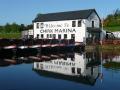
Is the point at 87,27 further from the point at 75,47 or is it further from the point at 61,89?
the point at 61,89

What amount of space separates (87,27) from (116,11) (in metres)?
48.8

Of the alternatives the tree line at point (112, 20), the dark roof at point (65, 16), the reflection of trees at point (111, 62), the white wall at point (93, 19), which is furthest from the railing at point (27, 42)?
the tree line at point (112, 20)

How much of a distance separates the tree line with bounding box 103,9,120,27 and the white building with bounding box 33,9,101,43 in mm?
33124

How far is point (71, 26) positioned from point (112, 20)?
4192 centimetres

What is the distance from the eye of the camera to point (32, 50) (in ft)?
114

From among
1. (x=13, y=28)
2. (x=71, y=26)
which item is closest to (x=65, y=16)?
(x=71, y=26)

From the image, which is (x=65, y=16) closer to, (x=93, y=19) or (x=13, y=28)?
(x=93, y=19)

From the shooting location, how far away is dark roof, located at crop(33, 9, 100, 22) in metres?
51.9

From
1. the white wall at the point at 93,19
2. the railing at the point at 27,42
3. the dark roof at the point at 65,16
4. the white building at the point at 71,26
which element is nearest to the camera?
the railing at the point at 27,42

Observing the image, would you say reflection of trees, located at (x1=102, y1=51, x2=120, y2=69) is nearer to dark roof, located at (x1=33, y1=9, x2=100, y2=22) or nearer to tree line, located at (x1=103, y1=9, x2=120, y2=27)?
dark roof, located at (x1=33, y1=9, x2=100, y2=22)

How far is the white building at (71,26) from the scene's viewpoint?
5088cm

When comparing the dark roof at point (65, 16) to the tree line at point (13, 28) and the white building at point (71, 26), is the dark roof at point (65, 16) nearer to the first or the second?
the white building at point (71, 26)

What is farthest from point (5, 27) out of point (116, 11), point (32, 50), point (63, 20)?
point (32, 50)

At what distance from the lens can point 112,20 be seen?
3627 inches
